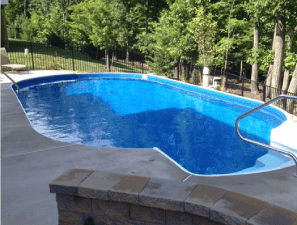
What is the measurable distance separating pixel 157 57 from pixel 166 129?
12.2 meters

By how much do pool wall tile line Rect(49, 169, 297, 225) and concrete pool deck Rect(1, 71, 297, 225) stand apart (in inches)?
45.1

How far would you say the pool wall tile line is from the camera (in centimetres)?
269

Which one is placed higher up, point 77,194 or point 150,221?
point 77,194

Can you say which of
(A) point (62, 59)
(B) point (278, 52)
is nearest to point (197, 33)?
(B) point (278, 52)

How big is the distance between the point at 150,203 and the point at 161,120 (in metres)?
9.22

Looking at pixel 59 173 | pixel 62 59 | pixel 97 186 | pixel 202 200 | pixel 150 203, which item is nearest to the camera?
pixel 202 200

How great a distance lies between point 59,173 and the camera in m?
5.58

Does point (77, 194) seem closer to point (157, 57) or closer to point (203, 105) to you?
point (203, 105)

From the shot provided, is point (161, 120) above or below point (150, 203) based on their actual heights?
below

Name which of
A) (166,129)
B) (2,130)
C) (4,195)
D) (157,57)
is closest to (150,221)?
(4,195)

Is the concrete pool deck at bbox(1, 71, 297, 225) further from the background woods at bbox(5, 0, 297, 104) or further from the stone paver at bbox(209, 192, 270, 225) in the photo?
the background woods at bbox(5, 0, 297, 104)

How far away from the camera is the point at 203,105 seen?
1486cm

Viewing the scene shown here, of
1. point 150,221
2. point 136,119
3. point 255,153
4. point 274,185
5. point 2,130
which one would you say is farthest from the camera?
point 136,119

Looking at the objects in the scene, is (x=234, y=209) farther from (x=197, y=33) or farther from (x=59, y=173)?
(x=197, y=33)
